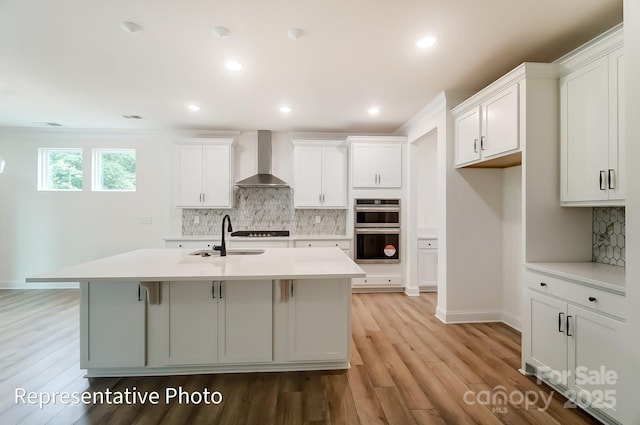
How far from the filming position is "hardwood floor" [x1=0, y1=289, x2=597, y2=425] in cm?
174

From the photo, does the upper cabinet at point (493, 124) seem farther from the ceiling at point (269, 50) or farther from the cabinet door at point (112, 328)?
the cabinet door at point (112, 328)

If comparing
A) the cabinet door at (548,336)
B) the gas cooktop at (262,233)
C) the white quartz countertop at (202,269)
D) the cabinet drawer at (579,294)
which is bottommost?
the cabinet door at (548,336)

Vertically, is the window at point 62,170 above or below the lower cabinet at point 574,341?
above

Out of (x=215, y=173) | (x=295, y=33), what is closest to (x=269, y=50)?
(x=295, y=33)

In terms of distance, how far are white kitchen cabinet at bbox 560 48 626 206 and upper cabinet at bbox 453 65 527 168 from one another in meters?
0.30

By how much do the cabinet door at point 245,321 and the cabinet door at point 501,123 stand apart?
2.30m

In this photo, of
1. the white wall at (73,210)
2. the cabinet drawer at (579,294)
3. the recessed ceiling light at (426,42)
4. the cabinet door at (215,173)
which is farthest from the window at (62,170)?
the cabinet drawer at (579,294)

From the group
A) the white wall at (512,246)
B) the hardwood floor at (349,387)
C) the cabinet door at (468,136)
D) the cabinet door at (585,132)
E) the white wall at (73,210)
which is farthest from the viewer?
the white wall at (73,210)

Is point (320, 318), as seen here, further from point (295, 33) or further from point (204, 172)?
point (204, 172)

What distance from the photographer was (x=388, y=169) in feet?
14.8

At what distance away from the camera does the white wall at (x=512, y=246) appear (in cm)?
299

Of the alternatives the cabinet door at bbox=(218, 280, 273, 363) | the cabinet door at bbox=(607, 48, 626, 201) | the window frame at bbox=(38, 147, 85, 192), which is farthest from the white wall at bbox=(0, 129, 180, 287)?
the cabinet door at bbox=(607, 48, 626, 201)

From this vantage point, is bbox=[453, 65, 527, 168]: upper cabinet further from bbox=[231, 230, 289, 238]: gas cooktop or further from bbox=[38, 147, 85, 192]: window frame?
bbox=[38, 147, 85, 192]: window frame

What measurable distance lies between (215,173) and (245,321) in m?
3.01
